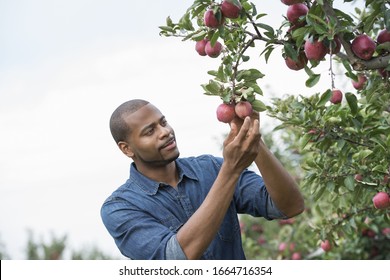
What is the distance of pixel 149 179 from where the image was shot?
7.88 feet

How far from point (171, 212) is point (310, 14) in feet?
2.87

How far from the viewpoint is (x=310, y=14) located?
76.6 inches

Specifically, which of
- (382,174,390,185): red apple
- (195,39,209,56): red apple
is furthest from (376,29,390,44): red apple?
(382,174,390,185): red apple

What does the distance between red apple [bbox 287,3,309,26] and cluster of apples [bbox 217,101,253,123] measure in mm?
337

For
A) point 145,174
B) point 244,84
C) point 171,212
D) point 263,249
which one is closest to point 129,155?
point 145,174

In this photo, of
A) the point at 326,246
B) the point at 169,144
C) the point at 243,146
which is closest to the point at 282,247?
the point at 326,246

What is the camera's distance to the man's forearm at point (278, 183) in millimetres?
2184

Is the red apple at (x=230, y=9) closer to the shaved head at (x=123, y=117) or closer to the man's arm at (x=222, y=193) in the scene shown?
the man's arm at (x=222, y=193)

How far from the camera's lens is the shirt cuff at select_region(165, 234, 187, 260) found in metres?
2.07

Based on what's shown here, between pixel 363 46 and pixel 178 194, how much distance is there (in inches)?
33.5

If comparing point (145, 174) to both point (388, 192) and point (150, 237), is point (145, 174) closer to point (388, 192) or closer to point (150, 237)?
point (150, 237)

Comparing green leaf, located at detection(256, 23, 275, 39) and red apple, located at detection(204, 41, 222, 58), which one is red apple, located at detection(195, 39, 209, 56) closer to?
red apple, located at detection(204, 41, 222, 58)

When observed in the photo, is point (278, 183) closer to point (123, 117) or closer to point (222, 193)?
point (222, 193)

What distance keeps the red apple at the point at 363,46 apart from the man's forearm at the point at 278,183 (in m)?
0.44
